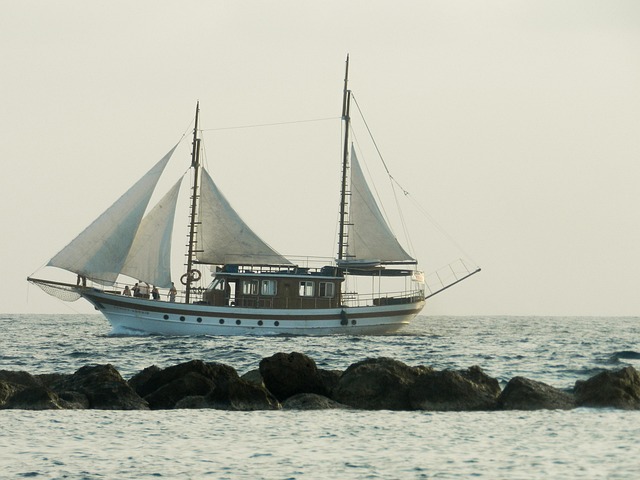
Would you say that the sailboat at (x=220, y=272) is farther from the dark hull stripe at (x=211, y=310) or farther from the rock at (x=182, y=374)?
the rock at (x=182, y=374)

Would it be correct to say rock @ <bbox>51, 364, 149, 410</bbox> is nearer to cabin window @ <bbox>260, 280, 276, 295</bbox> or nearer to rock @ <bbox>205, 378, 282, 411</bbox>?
rock @ <bbox>205, 378, 282, 411</bbox>

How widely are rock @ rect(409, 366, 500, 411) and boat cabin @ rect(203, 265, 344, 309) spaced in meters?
33.4

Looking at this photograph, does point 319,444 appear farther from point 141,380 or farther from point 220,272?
point 220,272

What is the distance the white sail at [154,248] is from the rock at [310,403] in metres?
32.2

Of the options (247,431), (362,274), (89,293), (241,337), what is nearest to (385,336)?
(362,274)

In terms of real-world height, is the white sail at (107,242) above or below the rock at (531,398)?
above

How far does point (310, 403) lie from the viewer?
2034 centimetres

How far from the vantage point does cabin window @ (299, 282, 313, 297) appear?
54.1 m

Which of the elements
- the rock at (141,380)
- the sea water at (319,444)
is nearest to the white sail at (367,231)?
the rock at (141,380)

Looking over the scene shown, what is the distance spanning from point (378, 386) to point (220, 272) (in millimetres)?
33352

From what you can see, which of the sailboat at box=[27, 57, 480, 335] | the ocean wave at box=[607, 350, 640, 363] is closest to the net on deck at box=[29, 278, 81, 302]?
the sailboat at box=[27, 57, 480, 335]

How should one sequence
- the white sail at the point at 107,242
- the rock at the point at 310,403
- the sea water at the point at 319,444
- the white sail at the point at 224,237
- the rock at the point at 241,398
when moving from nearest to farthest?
1. the sea water at the point at 319,444
2. the rock at the point at 241,398
3. the rock at the point at 310,403
4. the white sail at the point at 107,242
5. the white sail at the point at 224,237

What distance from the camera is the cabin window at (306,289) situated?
2131 inches

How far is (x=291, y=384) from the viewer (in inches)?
838
